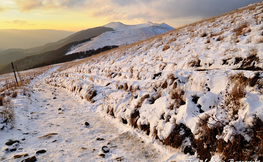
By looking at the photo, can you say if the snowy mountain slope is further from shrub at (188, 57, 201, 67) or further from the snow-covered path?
the snow-covered path

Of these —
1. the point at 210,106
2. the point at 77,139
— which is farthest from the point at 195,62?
the point at 77,139

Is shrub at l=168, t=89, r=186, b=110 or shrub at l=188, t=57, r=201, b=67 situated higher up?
shrub at l=188, t=57, r=201, b=67

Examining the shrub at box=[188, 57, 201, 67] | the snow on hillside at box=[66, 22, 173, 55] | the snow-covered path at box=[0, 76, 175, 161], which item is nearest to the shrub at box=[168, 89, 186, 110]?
the snow-covered path at box=[0, 76, 175, 161]

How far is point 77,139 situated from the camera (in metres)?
4.17

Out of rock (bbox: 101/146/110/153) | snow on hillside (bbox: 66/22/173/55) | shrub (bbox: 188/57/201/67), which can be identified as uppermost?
snow on hillside (bbox: 66/22/173/55)

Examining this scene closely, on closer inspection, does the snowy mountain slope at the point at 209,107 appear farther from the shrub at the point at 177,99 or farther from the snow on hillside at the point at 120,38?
the snow on hillside at the point at 120,38

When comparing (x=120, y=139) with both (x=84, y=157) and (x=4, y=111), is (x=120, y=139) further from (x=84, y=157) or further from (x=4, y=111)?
(x=4, y=111)

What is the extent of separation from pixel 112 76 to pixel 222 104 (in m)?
7.55

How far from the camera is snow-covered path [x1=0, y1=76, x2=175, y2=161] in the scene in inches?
133

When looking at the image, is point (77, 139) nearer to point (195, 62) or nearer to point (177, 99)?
point (177, 99)

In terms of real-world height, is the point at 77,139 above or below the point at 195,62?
below

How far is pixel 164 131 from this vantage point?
346cm

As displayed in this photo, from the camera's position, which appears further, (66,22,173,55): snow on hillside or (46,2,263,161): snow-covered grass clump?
(66,22,173,55): snow on hillside

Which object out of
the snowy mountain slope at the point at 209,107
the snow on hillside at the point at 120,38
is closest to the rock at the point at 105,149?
the snowy mountain slope at the point at 209,107
